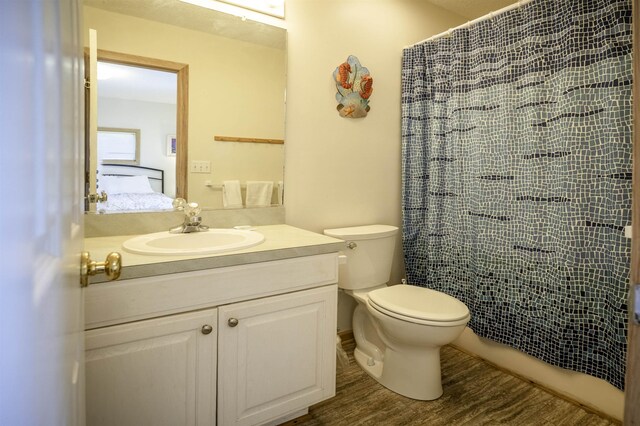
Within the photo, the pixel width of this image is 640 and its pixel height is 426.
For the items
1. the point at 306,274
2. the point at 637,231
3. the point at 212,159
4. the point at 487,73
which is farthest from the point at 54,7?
the point at 487,73

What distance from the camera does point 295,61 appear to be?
2.01 meters

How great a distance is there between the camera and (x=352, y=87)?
2195 mm

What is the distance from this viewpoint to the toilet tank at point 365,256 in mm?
2008

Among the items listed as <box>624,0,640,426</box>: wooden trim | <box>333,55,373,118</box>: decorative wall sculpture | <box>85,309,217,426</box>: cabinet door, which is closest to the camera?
<box>624,0,640,426</box>: wooden trim

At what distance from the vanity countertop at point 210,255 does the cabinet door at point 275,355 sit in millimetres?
165

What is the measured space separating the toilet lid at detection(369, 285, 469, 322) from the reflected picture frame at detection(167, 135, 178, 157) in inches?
46.6

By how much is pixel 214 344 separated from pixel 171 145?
926 mm

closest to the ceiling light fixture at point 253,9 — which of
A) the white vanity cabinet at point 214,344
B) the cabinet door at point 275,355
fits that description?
the white vanity cabinet at point 214,344

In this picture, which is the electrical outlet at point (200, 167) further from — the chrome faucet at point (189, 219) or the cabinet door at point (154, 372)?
the cabinet door at point (154, 372)

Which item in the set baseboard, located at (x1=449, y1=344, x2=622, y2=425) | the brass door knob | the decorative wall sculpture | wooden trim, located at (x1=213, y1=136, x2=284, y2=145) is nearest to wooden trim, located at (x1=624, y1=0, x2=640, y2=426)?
the brass door knob

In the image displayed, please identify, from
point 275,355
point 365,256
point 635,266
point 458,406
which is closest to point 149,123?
point 275,355

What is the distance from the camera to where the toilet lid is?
64.7 inches

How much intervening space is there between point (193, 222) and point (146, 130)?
449 millimetres

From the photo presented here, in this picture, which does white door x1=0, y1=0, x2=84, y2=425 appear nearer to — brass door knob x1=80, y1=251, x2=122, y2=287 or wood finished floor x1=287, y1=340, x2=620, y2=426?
brass door knob x1=80, y1=251, x2=122, y2=287
